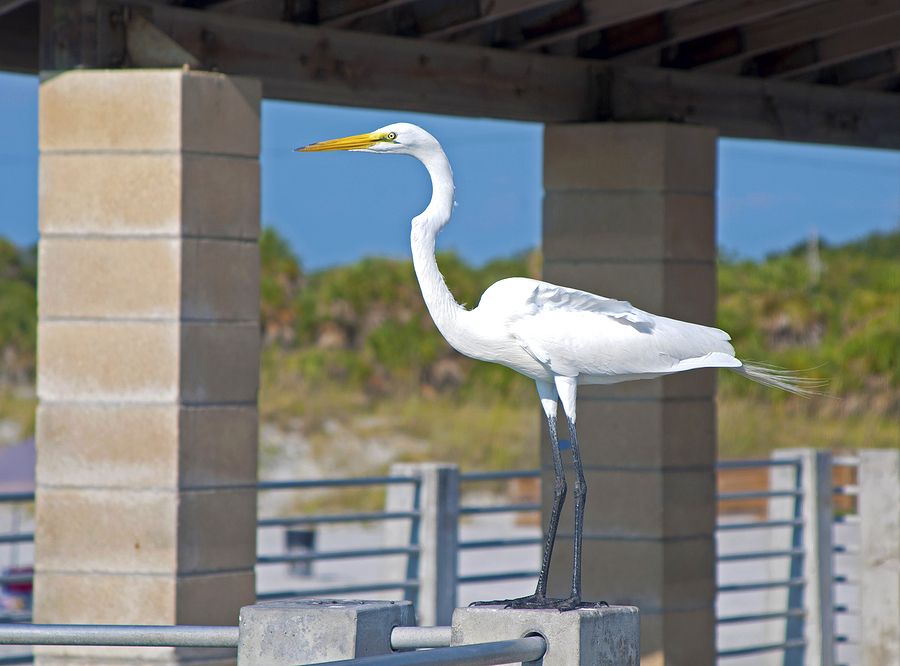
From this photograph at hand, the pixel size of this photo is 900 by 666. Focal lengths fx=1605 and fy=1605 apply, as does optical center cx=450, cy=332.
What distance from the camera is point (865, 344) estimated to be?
2678cm

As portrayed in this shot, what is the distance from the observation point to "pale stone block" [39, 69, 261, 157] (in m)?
5.87

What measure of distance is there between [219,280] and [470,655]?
130 inches

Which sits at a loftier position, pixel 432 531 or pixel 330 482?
pixel 330 482

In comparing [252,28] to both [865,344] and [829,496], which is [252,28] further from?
[865,344]

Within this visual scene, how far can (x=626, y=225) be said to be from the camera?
751cm

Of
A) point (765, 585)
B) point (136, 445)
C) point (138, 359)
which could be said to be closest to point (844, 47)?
point (765, 585)

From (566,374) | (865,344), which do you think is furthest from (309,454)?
(566,374)

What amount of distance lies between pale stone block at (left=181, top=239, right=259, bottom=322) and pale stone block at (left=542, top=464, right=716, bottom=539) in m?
1.98

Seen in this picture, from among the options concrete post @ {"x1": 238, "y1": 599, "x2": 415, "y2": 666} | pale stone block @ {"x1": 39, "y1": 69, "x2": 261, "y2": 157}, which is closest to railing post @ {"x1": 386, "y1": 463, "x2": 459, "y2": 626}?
pale stone block @ {"x1": 39, "y1": 69, "x2": 261, "y2": 157}

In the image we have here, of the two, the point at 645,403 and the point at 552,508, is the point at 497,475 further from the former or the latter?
the point at 552,508

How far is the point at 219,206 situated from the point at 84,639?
288cm

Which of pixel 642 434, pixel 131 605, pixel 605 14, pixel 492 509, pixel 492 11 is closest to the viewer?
pixel 131 605

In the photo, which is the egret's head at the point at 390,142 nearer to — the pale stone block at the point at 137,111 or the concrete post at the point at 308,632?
the concrete post at the point at 308,632

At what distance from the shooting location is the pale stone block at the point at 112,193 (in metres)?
5.86
